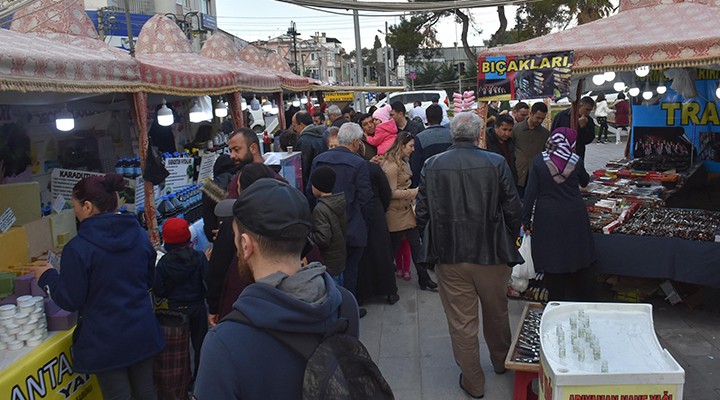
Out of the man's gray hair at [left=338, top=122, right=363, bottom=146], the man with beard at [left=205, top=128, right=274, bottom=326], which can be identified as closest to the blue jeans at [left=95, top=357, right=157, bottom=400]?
the man with beard at [left=205, top=128, right=274, bottom=326]

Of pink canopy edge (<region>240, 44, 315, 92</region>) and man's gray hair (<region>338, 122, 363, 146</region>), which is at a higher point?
pink canopy edge (<region>240, 44, 315, 92</region>)

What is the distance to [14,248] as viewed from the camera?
4.52 meters

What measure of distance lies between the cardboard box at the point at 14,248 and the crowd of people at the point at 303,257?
80cm

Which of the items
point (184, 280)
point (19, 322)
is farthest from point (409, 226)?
point (19, 322)

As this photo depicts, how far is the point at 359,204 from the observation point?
5840 mm

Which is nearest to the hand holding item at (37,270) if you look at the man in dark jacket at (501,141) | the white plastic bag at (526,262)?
the white plastic bag at (526,262)

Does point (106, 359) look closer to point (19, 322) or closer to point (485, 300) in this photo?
point (19, 322)

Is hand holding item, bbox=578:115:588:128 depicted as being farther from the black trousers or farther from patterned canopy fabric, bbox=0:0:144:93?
patterned canopy fabric, bbox=0:0:144:93

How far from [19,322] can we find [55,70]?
6.34ft

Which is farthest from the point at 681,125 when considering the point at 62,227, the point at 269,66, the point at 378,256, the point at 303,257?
the point at 62,227

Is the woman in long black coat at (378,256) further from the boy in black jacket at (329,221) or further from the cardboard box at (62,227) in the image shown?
the cardboard box at (62,227)

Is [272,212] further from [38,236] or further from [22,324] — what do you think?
[38,236]

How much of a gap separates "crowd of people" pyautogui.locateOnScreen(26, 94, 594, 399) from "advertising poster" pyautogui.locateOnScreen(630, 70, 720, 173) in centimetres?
581

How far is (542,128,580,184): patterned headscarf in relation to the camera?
5.16 meters
